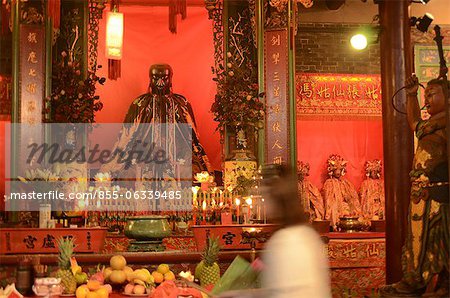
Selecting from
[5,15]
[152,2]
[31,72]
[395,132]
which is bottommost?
[395,132]

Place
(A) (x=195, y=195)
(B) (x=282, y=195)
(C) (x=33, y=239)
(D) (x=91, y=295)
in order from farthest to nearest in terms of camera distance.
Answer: (A) (x=195, y=195), (C) (x=33, y=239), (D) (x=91, y=295), (B) (x=282, y=195)

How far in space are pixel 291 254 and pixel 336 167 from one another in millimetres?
7852

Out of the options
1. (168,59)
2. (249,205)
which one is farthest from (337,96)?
(249,205)

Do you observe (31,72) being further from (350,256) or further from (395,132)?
(395,132)

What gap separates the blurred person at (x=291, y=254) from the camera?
8.21ft

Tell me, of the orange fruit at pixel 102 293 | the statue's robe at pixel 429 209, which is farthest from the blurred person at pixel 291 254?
the statue's robe at pixel 429 209

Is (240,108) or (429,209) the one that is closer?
(429,209)

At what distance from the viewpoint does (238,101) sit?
8.80m

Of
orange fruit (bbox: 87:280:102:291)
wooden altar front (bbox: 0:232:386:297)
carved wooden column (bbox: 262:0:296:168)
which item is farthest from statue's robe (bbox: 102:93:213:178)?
orange fruit (bbox: 87:280:102:291)

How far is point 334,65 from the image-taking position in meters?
10.5

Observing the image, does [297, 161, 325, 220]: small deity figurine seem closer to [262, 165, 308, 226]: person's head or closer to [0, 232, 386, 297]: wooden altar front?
[0, 232, 386, 297]: wooden altar front

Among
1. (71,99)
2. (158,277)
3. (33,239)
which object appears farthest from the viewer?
(71,99)

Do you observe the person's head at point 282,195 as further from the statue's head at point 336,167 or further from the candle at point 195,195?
the statue's head at point 336,167

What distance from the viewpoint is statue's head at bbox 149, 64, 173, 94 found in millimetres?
9622
